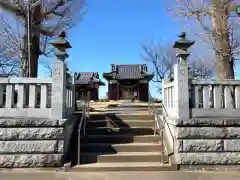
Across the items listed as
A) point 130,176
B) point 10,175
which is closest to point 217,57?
point 130,176

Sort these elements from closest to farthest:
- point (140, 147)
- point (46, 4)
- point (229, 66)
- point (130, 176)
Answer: point (130, 176), point (140, 147), point (229, 66), point (46, 4)

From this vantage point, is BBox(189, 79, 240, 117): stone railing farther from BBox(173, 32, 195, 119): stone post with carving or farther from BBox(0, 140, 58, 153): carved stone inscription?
BBox(0, 140, 58, 153): carved stone inscription

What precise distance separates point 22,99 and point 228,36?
7.33 metres

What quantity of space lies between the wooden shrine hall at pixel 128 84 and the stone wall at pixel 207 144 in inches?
995

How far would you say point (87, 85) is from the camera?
37.7m

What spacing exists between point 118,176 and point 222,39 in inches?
244

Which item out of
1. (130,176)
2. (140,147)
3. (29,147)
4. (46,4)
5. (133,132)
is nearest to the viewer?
(130,176)

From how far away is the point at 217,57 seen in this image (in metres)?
9.47

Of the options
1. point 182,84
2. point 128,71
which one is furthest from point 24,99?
point 128,71

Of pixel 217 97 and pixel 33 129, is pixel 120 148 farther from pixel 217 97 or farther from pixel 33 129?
pixel 217 97

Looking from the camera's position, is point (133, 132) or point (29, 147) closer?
point (29, 147)

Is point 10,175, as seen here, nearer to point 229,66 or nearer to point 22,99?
point 22,99

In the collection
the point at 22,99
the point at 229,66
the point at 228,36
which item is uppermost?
the point at 228,36

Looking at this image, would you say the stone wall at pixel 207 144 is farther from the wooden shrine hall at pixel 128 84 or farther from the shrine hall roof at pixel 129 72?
the shrine hall roof at pixel 129 72
